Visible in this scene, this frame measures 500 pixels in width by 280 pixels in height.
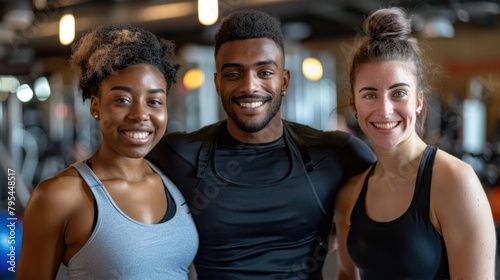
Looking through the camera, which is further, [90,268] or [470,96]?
[470,96]

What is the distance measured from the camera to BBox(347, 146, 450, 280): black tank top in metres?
1.68

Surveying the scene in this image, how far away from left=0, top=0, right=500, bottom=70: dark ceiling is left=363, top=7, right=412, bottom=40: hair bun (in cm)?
261

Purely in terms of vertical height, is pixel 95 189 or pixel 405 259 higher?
pixel 95 189

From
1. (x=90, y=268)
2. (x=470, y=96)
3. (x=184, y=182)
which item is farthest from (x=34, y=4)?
(x=470, y=96)

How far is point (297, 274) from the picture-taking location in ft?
6.62

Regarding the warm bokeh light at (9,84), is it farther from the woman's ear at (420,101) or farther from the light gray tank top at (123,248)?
the woman's ear at (420,101)

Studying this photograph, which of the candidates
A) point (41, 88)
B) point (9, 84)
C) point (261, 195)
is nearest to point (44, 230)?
point (261, 195)

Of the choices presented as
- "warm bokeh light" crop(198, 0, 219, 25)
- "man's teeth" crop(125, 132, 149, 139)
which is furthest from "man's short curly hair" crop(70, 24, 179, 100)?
"warm bokeh light" crop(198, 0, 219, 25)

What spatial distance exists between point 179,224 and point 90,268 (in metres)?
0.30

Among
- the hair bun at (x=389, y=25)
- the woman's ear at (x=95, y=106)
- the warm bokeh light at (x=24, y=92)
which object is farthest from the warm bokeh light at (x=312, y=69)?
the woman's ear at (x=95, y=106)

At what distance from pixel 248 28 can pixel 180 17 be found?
5340 millimetres

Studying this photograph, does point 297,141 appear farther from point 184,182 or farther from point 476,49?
point 476,49

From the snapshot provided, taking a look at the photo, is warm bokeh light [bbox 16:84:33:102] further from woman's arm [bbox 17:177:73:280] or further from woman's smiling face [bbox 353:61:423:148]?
woman's smiling face [bbox 353:61:423:148]

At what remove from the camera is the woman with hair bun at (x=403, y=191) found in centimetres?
163
